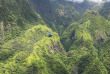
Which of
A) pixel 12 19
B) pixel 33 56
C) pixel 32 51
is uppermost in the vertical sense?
pixel 12 19

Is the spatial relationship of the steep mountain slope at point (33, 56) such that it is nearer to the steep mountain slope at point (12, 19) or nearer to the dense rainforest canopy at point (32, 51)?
the dense rainforest canopy at point (32, 51)

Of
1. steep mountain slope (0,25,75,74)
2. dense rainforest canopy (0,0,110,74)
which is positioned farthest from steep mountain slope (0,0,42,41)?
steep mountain slope (0,25,75,74)

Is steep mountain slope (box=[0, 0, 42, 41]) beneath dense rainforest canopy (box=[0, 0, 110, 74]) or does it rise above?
above

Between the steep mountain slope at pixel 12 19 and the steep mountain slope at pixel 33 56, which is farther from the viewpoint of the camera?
the steep mountain slope at pixel 12 19

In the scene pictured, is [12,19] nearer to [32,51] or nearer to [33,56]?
[32,51]

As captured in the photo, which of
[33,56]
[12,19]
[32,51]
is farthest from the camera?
[12,19]

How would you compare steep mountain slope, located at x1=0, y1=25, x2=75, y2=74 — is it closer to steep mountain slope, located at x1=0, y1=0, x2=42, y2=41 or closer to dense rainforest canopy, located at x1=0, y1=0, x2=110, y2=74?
dense rainforest canopy, located at x1=0, y1=0, x2=110, y2=74

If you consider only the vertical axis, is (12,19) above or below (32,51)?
above

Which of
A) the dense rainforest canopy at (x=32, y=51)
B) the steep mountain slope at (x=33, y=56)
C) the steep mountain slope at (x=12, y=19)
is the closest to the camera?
the steep mountain slope at (x=33, y=56)

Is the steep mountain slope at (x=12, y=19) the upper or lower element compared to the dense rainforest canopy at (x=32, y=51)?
upper

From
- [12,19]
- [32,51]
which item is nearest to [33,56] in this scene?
[32,51]

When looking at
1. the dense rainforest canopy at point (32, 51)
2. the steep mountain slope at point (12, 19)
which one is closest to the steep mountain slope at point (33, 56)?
the dense rainforest canopy at point (32, 51)

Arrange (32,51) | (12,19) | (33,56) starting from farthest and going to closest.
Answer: (12,19) → (32,51) → (33,56)
